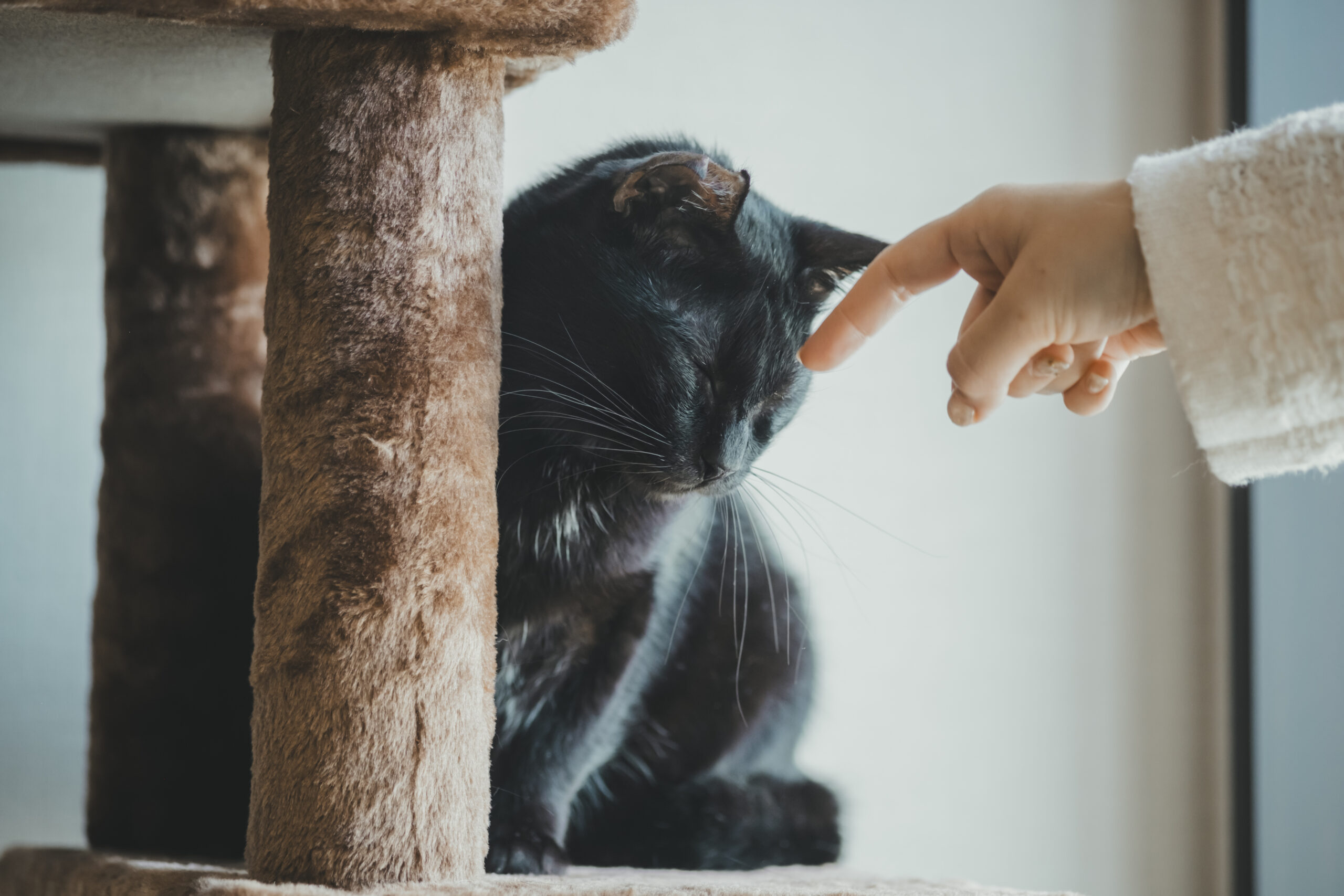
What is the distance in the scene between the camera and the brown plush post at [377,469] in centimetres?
60

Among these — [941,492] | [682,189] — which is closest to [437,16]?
[682,189]

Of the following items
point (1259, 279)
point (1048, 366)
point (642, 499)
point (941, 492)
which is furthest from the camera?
point (941, 492)

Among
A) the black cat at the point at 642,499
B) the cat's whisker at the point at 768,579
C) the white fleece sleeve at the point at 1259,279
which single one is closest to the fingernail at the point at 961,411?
the white fleece sleeve at the point at 1259,279

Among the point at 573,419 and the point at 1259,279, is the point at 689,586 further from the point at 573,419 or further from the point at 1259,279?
the point at 1259,279

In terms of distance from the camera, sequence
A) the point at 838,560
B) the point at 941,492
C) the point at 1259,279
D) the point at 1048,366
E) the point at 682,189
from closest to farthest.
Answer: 1. the point at 1259,279
2. the point at 1048,366
3. the point at 682,189
4. the point at 838,560
5. the point at 941,492

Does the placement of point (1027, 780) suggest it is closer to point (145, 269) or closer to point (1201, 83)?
point (1201, 83)

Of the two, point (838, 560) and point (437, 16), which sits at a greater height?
point (437, 16)

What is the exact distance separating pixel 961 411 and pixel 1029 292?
10 cm

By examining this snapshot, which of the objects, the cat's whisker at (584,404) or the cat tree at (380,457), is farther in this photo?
the cat's whisker at (584,404)

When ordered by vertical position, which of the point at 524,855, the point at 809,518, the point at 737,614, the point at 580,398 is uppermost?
the point at 580,398

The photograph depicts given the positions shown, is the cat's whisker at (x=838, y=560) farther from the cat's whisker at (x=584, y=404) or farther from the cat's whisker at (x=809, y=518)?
the cat's whisker at (x=584, y=404)

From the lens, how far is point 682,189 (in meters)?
0.78

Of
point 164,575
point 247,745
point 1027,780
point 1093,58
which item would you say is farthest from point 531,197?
point 1027,780

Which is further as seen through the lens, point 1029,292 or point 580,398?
point 580,398
